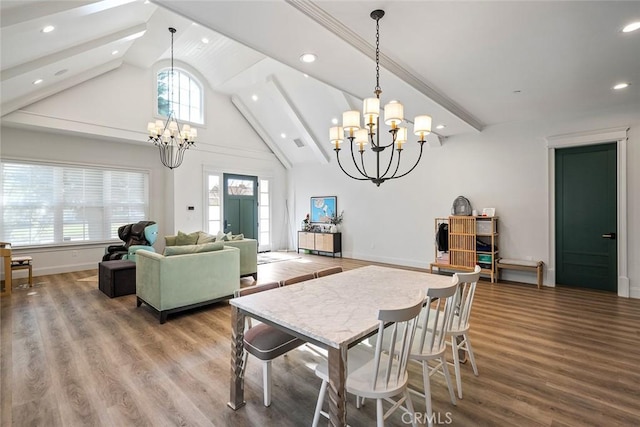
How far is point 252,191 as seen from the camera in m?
8.96

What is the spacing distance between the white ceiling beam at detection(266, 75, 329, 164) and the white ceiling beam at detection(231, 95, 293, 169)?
123 centimetres

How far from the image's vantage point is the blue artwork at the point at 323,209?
27.9ft

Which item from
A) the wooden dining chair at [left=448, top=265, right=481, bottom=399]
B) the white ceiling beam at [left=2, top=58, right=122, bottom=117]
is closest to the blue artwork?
the white ceiling beam at [left=2, top=58, right=122, bottom=117]

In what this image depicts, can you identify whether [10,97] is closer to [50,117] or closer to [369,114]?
[50,117]

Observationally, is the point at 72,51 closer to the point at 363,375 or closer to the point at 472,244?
the point at 363,375

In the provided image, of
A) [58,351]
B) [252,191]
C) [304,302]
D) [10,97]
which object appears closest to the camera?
[304,302]

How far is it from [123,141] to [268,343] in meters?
6.58

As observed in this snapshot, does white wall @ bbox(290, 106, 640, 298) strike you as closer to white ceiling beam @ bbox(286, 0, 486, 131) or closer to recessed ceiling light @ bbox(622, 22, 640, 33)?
white ceiling beam @ bbox(286, 0, 486, 131)

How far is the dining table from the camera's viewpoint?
56.4 inches

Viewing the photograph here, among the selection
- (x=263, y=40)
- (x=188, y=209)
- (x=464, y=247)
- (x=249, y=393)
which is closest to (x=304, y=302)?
(x=249, y=393)

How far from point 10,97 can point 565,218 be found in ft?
30.1

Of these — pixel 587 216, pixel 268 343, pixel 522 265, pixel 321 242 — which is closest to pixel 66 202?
pixel 321 242

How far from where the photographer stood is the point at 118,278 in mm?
4625

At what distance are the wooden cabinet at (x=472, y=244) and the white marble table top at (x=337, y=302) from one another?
3408 millimetres
